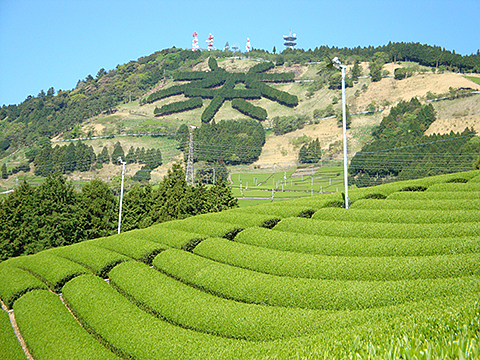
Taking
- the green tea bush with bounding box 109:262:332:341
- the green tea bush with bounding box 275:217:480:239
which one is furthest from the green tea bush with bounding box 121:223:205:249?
the green tea bush with bounding box 275:217:480:239

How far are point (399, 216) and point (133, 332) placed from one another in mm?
16344

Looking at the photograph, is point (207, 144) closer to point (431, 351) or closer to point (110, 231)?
point (110, 231)

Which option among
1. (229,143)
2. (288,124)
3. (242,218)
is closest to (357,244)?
(242,218)

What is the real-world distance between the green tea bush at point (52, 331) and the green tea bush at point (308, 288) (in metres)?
5.42

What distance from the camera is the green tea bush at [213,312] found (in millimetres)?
13594

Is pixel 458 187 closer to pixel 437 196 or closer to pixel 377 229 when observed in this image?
pixel 437 196

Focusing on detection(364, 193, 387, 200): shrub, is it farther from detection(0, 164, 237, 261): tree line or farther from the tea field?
detection(0, 164, 237, 261): tree line

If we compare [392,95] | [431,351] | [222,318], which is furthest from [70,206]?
[392,95]

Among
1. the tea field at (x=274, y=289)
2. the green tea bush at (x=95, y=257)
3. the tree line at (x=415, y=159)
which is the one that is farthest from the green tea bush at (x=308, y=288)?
the tree line at (x=415, y=159)

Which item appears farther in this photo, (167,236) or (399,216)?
(167,236)

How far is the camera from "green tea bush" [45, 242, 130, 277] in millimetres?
23594

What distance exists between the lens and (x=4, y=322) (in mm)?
19531

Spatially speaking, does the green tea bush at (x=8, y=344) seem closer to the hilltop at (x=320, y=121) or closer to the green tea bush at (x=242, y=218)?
the green tea bush at (x=242, y=218)

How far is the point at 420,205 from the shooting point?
2470cm
